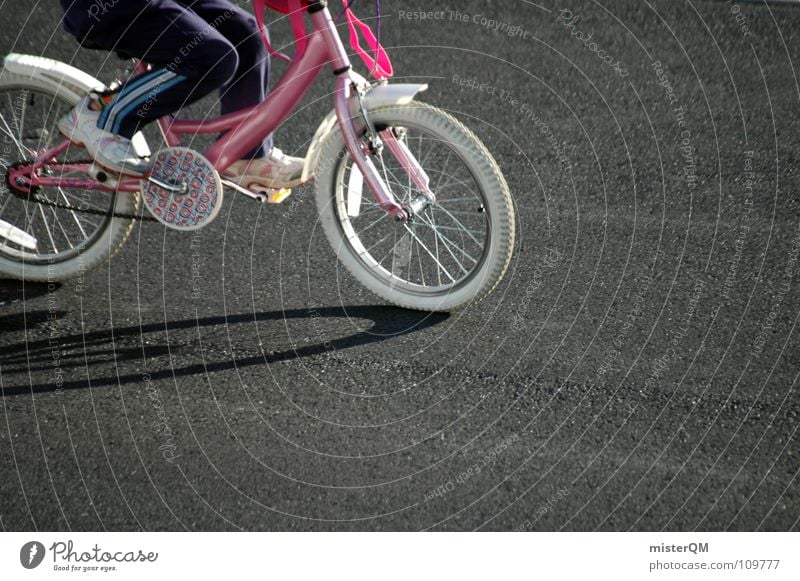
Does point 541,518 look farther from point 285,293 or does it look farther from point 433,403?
point 285,293

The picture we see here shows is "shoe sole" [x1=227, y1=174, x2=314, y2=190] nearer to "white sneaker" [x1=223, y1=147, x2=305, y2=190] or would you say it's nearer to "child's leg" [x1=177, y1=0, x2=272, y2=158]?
"white sneaker" [x1=223, y1=147, x2=305, y2=190]

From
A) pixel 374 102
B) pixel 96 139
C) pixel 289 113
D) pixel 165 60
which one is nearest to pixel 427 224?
pixel 374 102

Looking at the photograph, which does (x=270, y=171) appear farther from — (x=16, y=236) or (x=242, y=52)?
(x=16, y=236)

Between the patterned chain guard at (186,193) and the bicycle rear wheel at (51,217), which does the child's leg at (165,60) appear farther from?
the bicycle rear wheel at (51,217)

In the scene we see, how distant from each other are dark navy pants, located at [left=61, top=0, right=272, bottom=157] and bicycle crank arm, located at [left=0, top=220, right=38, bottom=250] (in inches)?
29.0

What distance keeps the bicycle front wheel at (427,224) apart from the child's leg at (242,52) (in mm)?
378

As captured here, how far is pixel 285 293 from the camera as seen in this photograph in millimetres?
4336

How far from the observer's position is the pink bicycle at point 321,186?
12.8ft

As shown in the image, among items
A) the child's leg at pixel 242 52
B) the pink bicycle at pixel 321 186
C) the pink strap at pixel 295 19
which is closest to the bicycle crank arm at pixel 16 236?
the pink bicycle at pixel 321 186

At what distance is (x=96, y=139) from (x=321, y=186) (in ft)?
2.85

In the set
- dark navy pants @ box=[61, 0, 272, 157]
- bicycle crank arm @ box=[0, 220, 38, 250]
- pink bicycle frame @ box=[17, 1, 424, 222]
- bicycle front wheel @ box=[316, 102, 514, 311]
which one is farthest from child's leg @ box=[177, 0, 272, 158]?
bicycle crank arm @ box=[0, 220, 38, 250]

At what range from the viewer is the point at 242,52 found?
409 centimetres

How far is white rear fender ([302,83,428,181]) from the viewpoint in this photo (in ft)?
12.4

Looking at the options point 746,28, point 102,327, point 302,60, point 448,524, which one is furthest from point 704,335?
point 746,28
